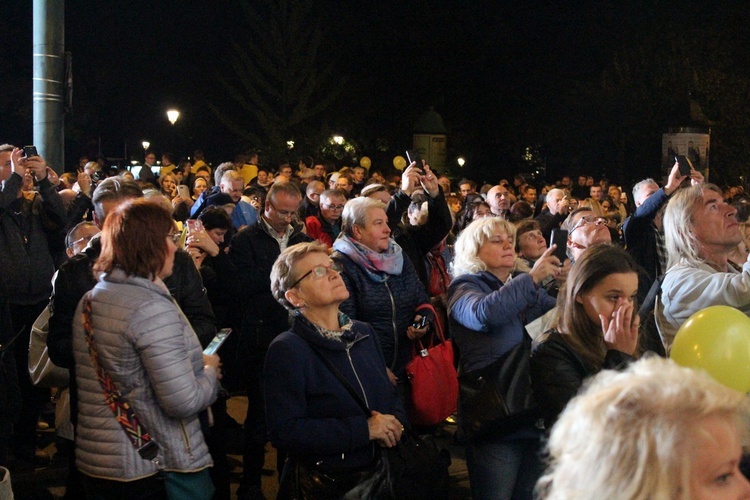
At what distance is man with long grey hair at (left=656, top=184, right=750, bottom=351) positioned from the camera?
430 cm

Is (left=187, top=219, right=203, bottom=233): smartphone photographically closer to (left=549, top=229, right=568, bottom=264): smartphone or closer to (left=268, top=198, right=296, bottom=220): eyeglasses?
(left=268, top=198, right=296, bottom=220): eyeglasses

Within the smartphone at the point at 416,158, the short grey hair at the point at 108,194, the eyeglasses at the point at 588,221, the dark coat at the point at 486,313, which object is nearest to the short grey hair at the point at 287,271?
the dark coat at the point at 486,313

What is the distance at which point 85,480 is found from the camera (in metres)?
3.61

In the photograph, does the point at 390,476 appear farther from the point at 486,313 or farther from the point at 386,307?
the point at 386,307

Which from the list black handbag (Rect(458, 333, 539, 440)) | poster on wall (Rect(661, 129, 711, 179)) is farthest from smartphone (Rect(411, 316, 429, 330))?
poster on wall (Rect(661, 129, 711, 179))

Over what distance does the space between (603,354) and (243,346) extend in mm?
3146

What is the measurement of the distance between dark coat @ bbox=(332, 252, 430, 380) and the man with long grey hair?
62.5 inches

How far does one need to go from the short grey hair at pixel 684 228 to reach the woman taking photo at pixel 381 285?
5.04 feet

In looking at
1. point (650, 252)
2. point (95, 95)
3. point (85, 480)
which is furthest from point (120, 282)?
point (95, 95)

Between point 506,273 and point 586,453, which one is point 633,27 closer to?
point 506,273

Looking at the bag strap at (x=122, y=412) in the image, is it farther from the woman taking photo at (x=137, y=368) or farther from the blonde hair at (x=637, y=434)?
the blonde hair at (x=637, y=434)

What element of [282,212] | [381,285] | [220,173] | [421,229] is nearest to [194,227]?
[282,212]

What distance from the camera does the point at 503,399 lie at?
3768mm

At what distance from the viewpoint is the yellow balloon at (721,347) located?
349 centimetres
